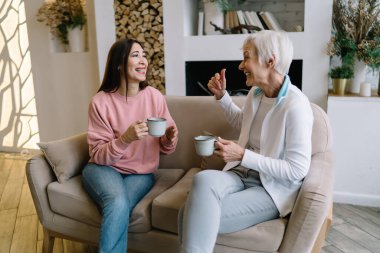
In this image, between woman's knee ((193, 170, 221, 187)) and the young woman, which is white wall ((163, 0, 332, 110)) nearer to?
the young woman

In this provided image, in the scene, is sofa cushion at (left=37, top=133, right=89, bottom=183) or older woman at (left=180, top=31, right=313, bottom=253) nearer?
older woman at (left=180, top=31, right=313, bottom=253)

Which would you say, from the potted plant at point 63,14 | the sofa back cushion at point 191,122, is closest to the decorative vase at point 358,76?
the sofa back cushion at point 191,122

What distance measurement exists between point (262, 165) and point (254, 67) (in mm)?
411

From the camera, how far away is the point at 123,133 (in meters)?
1.77

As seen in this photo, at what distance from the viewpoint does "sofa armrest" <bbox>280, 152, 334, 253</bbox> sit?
1387 mm

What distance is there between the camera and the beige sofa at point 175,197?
144cm

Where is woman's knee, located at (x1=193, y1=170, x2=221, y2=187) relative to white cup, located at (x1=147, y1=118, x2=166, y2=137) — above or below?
below

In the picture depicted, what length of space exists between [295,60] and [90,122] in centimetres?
165

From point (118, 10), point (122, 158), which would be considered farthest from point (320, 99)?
point (118, 10)

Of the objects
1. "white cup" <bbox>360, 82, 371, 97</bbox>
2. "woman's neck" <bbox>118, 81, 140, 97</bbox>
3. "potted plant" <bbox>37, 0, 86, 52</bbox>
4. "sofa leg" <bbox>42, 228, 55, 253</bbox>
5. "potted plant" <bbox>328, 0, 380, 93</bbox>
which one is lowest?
"sofa leg" <bbox>42, 228, 55, 253</bbox>

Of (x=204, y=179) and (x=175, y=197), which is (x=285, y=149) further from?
(x=175, y=197)

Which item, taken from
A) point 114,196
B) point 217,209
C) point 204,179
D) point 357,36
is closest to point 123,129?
point 114,196

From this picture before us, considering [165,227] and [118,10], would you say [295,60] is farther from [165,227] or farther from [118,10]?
[165,227]

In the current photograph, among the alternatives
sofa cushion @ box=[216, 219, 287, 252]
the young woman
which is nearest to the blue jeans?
the young woman
